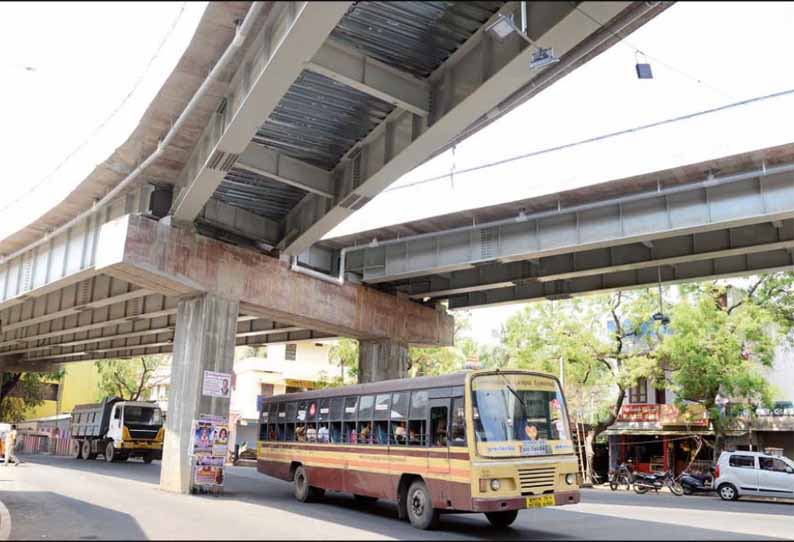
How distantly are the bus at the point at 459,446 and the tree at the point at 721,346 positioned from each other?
20.9 meters

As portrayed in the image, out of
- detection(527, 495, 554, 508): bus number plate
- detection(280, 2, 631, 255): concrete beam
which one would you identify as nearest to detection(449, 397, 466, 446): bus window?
detection(527, 495, 554, 508): bus number plate

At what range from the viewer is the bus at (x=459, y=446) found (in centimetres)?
1266

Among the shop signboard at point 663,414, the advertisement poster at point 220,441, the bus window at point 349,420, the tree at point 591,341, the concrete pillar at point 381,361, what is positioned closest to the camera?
the bus window at point 349,420

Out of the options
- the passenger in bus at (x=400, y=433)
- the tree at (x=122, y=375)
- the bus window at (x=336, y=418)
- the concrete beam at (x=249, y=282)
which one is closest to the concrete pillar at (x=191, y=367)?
the concrete beam at (x=249, y=282)

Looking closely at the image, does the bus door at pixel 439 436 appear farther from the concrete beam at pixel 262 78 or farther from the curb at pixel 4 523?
the curb at pixel 4 523

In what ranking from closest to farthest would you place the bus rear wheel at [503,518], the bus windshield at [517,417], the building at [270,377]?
1. the bus windshield at [517,417]
2. the bus rear wheel at [503,518]
3. the building at [270,377]

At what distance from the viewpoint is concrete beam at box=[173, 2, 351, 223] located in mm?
10172

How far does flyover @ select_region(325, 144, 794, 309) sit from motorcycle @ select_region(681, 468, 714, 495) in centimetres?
1088

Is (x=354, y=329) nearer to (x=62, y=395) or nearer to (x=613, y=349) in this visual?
(x=613, y=349)

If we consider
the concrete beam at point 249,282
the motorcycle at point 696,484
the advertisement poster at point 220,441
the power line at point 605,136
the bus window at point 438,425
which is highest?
the power line at point 605,136

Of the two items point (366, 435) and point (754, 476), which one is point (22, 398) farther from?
point (754, 476)

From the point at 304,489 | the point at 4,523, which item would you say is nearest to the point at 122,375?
the point at 304,489

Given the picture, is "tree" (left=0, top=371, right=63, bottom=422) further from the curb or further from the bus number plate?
the bus number plate

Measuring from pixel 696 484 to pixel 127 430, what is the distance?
88.3 feet
